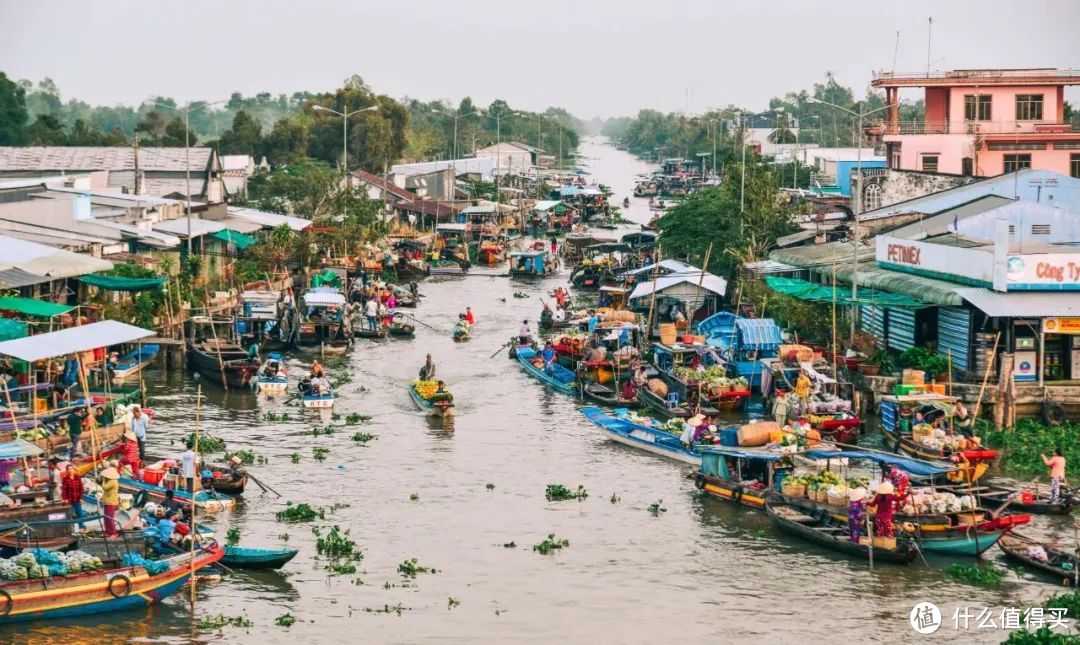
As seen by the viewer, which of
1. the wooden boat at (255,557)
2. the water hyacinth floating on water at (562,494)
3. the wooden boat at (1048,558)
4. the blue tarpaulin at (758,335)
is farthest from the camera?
the blue tarpaulin at (758,335)


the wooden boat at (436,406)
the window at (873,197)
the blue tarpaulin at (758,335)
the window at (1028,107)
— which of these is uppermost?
the window at (1028,107)

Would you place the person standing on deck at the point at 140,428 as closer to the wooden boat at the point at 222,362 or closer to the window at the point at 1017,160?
the wooden boat at the point at 222,362

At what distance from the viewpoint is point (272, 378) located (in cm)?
4191

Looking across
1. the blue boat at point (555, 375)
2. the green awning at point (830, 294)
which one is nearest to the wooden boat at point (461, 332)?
the blue boat at point (555, 375)

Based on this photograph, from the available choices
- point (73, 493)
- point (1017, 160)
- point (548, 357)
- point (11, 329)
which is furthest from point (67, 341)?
point (1017, 160)

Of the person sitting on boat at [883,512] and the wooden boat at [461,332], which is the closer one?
the person sitting on boat at [883,512]

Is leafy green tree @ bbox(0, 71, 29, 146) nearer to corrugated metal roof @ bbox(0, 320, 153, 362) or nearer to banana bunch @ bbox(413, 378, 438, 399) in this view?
banana bunch @ bbox(413, 378, 438, 399)

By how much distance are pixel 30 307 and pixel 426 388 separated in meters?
10.6

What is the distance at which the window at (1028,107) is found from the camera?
65375 mm

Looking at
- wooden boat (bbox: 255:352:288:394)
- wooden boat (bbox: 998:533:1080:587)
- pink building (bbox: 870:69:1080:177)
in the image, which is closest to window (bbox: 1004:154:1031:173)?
pink building (bbox: 870:69:1080:177)

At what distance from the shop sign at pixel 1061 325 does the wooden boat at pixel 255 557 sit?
20.1 metres

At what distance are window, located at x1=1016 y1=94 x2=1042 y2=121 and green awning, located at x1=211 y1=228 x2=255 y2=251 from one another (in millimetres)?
33544

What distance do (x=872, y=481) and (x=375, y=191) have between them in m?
59.3

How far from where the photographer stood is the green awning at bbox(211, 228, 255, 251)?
58594 millimetres
